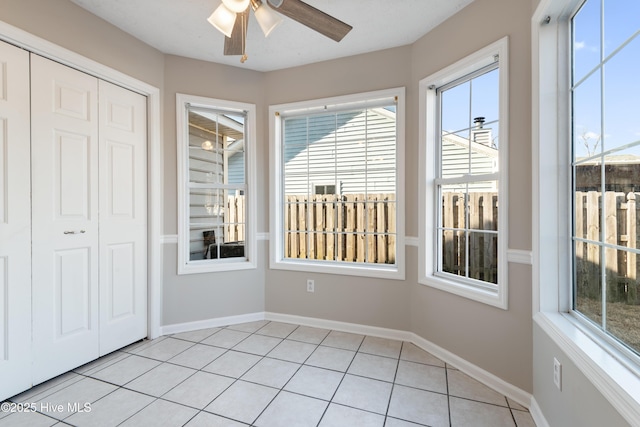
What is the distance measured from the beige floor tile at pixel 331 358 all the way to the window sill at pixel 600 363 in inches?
52.6

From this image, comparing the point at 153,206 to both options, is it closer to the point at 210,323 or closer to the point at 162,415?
the point at 210,323

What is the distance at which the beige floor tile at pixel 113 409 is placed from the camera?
1639 millimetres

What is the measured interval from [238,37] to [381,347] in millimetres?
2567

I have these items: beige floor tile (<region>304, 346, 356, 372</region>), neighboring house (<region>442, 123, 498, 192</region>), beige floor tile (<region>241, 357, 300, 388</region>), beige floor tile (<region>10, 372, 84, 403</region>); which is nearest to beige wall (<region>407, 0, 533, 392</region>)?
neighboring house (<region>442, 123, 498, 192</region>)

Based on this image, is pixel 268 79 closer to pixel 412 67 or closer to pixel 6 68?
pixel 412 67

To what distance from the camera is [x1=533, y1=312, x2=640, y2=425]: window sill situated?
36.3 inches

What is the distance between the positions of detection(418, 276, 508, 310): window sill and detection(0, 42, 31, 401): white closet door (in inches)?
110

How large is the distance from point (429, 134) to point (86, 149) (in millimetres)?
2655

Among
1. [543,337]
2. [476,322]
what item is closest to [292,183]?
[476,322]

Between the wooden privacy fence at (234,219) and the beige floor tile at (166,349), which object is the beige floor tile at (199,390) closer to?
the beige floor tile at (166,349)

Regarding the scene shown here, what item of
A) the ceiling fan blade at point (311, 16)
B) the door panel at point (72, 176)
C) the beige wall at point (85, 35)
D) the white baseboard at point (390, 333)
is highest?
the beige wall at point (85, 35)

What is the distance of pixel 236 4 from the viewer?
1.62 m

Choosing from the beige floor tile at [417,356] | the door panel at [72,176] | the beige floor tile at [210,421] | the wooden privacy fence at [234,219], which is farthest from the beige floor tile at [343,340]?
the door panel at [72,176]

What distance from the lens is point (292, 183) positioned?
126 inches
